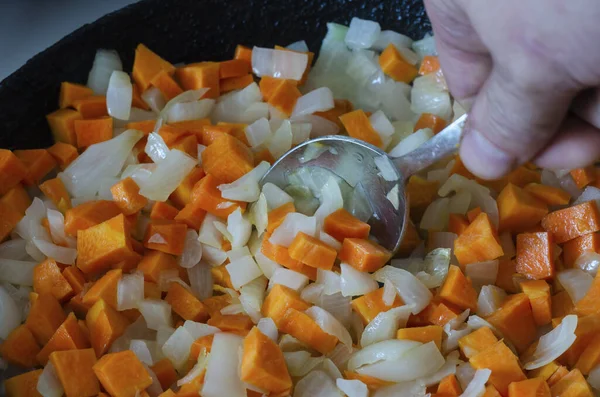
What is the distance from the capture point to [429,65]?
2316 mm

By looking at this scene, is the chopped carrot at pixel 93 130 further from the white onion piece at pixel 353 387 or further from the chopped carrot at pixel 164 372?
the white onion piece at pixel 353 387

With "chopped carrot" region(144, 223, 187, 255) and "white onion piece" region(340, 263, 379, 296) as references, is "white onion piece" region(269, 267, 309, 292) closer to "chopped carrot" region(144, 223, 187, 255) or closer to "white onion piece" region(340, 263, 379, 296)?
"white onion piece" region(340, 263, 379, 296)

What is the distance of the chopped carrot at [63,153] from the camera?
2.03m

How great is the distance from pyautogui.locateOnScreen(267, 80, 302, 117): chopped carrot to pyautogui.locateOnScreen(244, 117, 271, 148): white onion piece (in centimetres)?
12

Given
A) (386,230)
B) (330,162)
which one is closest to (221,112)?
(330,162)

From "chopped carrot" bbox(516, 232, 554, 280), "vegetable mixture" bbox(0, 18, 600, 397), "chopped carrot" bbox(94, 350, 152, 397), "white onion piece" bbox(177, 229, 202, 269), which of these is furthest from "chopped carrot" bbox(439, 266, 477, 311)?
"chopped carrot" bbox(94, 350, 152, 397)

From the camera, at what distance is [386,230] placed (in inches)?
75.3

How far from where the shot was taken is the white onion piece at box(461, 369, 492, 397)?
5.10 ft

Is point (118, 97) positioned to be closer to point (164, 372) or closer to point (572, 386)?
point (164, 372)

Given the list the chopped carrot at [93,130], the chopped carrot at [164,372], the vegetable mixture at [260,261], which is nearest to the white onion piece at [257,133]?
the vegetable mixture at [260,261]

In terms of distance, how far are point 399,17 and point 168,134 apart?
101 centimetres

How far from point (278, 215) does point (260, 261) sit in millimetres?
139

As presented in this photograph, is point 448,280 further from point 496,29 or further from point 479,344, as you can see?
point 496,29

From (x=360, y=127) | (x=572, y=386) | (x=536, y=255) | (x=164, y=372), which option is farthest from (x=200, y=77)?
(x=572, y=386)
